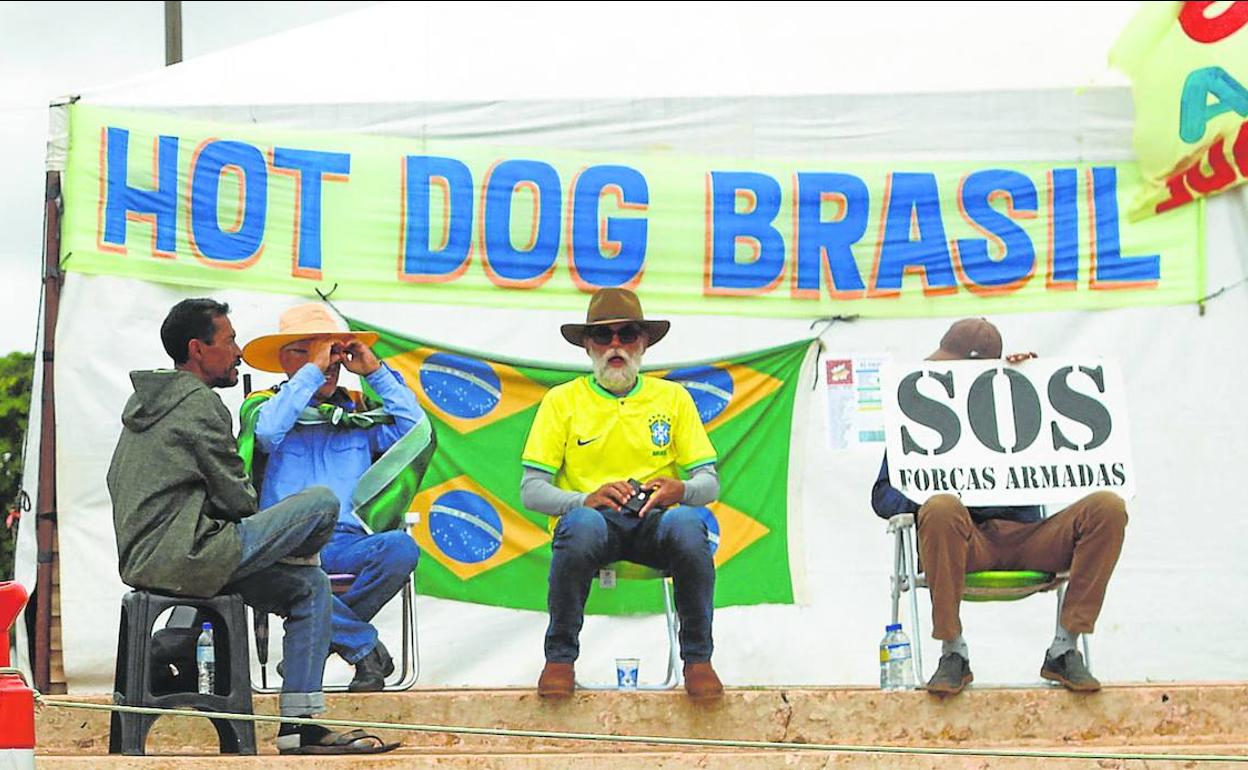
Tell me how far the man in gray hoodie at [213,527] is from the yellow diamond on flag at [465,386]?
96.0 inches

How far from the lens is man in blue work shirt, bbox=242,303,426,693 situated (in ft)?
18.6

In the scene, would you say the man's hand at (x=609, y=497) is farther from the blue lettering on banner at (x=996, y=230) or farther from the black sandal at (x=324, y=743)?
the blue lettering on banner at (x=996, y=230)

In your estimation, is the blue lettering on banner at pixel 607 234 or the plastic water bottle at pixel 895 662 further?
the blue lettering on banner at pixel 607 234

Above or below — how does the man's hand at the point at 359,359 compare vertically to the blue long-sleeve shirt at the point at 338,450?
above

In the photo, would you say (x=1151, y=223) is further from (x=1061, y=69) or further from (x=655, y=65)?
(x=655, y=65)

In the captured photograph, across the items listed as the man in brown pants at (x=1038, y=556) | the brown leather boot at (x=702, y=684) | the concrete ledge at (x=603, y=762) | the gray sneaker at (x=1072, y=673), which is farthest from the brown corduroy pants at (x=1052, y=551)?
the concrete ledge at (x=603, y=762)

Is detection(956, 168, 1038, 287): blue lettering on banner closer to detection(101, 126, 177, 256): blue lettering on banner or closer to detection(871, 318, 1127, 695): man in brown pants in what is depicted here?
detection(871, 318, 1127, 695): man in brown pants

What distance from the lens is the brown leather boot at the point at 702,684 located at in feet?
16.3

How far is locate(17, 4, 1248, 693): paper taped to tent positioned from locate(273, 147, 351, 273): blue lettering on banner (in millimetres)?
11

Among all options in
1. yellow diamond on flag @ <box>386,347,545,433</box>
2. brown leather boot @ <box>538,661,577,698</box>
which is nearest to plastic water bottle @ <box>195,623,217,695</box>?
brown leather boot @ <box>538,661,577,698</box>

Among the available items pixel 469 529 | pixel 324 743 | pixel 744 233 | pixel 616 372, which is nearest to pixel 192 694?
pixel 324 743

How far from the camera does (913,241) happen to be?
7305 millimetres

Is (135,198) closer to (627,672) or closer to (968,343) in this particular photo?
(627,672)

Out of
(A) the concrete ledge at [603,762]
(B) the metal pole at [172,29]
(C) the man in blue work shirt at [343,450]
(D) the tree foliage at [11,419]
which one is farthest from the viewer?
(D) the tree foliage at [11,419]
